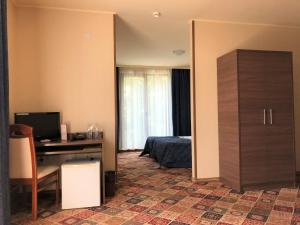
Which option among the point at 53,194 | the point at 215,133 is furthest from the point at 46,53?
the point at 215,133

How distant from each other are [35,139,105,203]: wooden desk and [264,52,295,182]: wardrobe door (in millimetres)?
2342

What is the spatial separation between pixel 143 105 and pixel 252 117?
4.27 metres

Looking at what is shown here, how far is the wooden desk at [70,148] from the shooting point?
9.95ft

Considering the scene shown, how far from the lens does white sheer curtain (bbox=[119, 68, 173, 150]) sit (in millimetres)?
7301

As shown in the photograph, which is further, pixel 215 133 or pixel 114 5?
pixel 215 133

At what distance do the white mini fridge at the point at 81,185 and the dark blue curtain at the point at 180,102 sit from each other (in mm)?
4755

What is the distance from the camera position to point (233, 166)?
357 cm

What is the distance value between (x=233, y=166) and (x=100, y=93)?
2.17 meters

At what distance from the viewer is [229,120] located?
144 inches

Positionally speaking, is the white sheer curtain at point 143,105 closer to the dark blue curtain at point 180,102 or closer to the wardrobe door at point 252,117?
the dark blue curtain at point 180,102

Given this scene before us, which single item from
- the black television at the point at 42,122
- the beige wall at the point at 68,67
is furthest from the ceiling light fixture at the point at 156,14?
the black television at the point at 42,122

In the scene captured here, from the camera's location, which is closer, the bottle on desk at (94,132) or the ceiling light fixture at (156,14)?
the bottle on desk at (94,132)

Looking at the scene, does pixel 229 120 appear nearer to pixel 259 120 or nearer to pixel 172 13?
pixel 259 120

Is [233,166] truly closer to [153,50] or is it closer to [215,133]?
[215,133]
